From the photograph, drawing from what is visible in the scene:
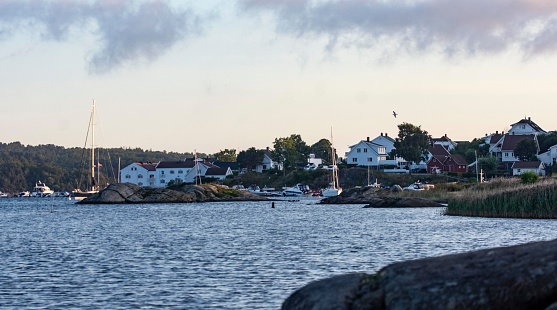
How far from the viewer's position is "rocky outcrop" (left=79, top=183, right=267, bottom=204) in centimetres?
16825

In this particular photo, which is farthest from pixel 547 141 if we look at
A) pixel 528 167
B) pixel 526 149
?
pixel 528 167

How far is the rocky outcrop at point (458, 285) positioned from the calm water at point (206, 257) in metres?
12.8

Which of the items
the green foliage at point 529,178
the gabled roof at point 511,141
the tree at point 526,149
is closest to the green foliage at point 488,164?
the tree at point 526,149

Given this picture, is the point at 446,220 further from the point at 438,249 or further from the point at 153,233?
the point at 438,249

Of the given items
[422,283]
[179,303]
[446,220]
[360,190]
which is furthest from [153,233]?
[360,190]

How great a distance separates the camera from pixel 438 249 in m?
48.4

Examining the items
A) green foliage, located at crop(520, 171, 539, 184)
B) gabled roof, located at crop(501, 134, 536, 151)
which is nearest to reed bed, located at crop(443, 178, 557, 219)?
green foliage, located at crop(520, 171, 539, 184)

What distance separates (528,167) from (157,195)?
7308 centimetres

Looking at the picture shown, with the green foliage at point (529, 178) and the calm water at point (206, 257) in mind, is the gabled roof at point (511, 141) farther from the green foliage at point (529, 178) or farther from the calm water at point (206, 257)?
the calm water at point (206, 257)

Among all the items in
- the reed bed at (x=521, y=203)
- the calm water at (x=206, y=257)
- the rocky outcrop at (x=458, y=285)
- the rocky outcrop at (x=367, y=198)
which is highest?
the rocky outcrop at (x=367, y=198)

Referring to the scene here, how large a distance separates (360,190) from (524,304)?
481 feet

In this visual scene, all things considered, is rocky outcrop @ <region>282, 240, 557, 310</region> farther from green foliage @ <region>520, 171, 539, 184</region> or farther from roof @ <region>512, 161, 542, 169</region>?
roof @ <region>512, 161, 542, 169</region>

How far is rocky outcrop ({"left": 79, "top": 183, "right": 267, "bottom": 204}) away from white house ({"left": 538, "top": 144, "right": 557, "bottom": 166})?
58.7 meters

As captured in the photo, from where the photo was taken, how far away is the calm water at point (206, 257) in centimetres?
3017
